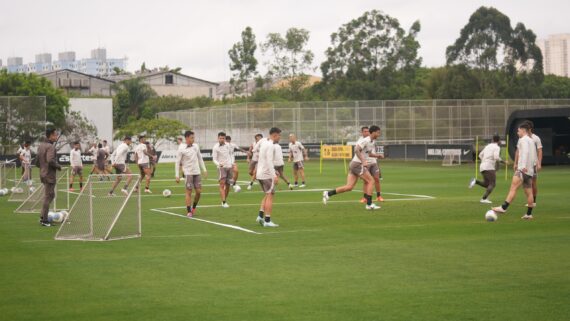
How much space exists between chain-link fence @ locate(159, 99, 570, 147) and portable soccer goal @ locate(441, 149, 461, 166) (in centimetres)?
1867

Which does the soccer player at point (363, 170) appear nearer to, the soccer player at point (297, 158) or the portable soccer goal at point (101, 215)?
the portable soccer goal at point (101, 215)

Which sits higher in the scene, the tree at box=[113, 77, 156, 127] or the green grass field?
the tree at box=[113, 77, 156, 127]

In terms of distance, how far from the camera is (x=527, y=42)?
95.8m

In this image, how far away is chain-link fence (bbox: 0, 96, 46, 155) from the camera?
51938mm

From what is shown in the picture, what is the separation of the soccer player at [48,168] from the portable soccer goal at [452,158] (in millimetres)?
36090

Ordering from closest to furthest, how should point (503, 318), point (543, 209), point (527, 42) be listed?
point (503, 318), point (543, 209), point (527, 42)

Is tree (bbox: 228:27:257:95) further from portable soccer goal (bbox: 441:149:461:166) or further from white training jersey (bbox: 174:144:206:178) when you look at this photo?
white training jersey (bbox: 174:144:206:178)

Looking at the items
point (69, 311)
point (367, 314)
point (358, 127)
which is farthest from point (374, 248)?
point (358, 127)

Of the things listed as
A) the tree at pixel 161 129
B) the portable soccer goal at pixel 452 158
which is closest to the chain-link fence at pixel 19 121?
the tree at pixel 161 129

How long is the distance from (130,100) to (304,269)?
94581mm

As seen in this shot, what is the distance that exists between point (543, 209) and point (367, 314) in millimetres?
13459

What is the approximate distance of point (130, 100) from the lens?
342 feet

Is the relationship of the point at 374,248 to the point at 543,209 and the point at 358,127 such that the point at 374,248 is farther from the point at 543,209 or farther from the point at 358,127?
the point at 358,127

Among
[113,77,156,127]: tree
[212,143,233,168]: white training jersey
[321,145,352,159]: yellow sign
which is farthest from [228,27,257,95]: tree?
[212,143,233,168]: white training jersey
